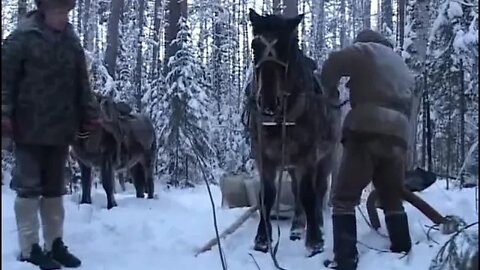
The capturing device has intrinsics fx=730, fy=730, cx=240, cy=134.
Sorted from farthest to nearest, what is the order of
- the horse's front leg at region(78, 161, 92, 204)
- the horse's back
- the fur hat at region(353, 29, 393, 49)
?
the horse's back < the horse's front leg at region(78, 161, 92, 204) < the fur hat at region(353, 29, 393, 49)

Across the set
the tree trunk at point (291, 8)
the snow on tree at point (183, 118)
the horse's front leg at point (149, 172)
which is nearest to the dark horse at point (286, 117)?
the horse's front leg at point (149, 172)

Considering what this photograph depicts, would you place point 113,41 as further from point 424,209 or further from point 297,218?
point 424,209

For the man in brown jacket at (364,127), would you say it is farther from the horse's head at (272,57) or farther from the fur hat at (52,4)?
the fur hat at (52,4)

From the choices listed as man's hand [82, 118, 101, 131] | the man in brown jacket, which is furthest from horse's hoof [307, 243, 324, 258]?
man's hand [82, 118, 101, 131]

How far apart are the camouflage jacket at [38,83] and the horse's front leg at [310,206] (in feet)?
7.91

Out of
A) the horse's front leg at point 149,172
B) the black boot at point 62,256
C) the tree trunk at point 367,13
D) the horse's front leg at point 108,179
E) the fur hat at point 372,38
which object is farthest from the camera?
the tree trunk at point 367,13

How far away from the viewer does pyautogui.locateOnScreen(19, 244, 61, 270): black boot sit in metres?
5.57

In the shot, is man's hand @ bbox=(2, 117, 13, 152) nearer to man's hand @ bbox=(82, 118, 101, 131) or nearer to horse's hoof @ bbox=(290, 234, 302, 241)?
man's hand @ bbox=(82, 118, 101, 131)

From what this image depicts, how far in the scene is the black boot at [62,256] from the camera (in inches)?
227

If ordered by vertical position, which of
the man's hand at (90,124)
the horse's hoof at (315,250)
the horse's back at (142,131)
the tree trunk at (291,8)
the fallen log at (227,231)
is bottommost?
the horse's hoof at (315,250)

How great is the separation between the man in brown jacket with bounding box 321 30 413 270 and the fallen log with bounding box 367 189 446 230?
834mm

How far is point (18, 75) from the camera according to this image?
559 cm

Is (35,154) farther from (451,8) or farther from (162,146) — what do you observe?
(162,146)

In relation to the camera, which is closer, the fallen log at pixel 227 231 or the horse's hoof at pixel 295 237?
the fallen log at pixel 227 231
